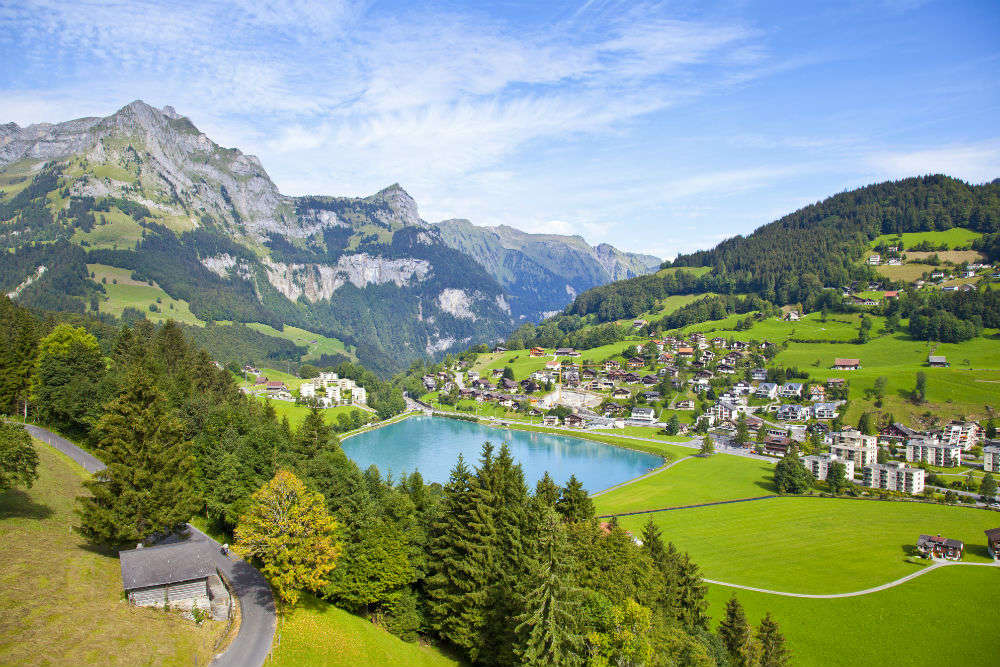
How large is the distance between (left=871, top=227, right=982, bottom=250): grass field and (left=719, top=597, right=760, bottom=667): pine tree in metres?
141

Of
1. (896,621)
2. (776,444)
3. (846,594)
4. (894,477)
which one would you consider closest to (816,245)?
(776,444)

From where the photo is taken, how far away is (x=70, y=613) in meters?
15.1

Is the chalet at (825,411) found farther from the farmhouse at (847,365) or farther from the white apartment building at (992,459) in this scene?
the white apartment building at (992,459)

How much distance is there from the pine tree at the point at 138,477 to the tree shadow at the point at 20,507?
167 cm

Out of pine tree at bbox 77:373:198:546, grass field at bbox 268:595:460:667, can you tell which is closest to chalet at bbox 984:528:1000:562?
grass field at bbox 268:595:460:667

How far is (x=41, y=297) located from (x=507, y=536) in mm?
158060

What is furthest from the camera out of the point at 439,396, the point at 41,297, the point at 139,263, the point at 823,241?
the point at 139,263

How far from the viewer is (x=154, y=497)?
69.3 ft

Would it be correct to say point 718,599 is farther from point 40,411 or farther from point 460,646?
point 40,411

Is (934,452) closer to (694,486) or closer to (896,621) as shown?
(694,486)

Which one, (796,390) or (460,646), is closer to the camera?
(460,646)

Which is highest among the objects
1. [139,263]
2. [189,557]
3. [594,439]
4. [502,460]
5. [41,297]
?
[139,263]

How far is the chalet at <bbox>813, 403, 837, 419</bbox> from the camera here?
77137 mm

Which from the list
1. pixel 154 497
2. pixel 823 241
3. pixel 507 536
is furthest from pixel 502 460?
pixel 823 241
